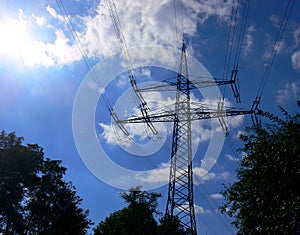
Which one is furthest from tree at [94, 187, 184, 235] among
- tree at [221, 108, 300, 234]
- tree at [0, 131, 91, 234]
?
tree at [221, 108, 300, 234]

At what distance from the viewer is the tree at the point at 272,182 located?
11188 mm

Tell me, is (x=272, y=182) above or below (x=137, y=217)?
below

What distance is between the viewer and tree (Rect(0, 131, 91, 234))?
3347 cm

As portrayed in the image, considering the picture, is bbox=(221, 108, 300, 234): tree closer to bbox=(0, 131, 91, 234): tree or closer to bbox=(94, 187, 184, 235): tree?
bbox=(0, 131, 91, 234): tree

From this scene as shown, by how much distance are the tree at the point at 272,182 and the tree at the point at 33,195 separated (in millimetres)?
25322

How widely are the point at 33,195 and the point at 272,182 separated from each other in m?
33.4

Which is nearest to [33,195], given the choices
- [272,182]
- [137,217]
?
[137,217]

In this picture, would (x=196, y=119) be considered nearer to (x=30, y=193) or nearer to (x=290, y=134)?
(x=290, y=134)

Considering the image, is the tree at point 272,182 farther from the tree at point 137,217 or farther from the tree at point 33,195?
the tree at point 137,217

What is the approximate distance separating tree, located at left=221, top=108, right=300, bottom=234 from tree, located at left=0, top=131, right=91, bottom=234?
2532 cm

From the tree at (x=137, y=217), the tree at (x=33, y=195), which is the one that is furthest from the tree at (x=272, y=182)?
the tree at (x=137, y=217)

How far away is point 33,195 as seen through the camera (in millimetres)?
39719

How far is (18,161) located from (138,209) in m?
24.8

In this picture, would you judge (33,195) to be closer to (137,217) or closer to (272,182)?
(137,217)
